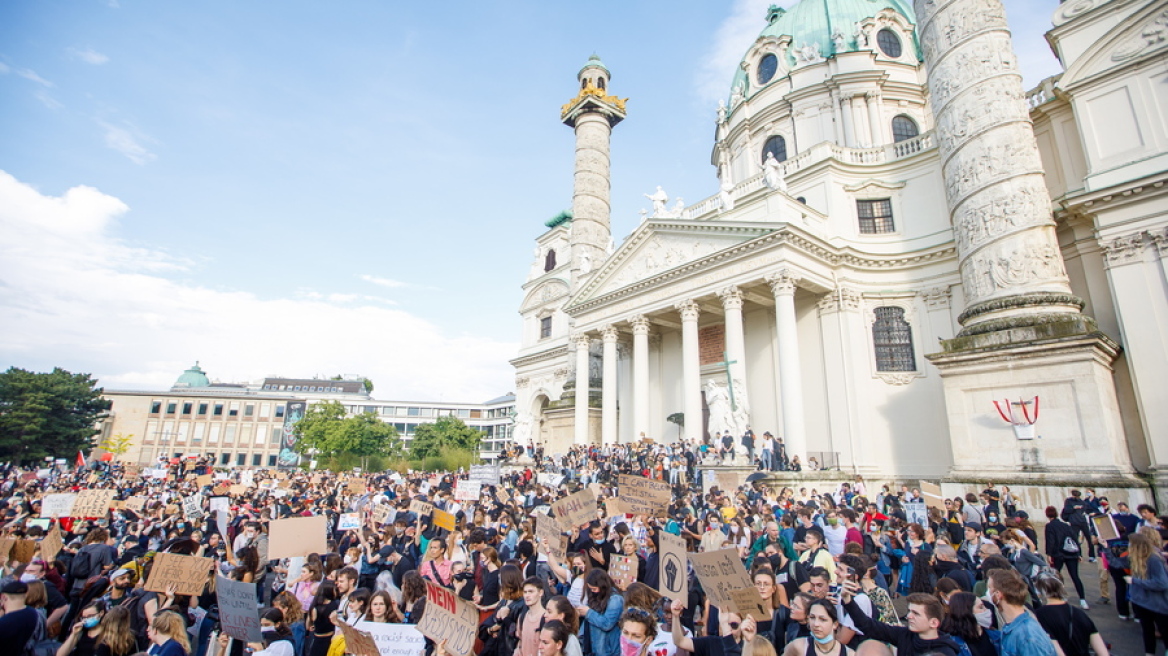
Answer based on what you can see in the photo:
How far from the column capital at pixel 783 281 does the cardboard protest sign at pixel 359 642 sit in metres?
19.1

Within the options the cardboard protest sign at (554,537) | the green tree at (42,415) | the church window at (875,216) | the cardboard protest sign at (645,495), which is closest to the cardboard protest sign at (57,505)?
the cardboard protest sign at (554,537)

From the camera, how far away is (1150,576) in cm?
539

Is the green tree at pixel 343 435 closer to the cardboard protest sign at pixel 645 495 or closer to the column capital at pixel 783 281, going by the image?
the column capital at pixel 783 281

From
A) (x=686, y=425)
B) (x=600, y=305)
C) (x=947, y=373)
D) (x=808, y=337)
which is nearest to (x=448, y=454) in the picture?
(x=600, y=305)

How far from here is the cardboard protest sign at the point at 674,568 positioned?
16.6ft

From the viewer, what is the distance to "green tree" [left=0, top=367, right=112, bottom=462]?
41.3 meters

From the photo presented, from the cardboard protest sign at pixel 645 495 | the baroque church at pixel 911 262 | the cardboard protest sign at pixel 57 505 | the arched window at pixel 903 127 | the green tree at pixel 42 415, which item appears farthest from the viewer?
the green tree at pixel 42 415

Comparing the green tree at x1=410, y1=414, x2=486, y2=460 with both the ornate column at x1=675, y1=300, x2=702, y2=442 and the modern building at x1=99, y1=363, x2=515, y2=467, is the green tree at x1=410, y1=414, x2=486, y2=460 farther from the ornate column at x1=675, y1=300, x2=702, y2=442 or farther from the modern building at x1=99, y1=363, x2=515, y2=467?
the ornate column at x1=675, y1=300, x2=702, y2=442

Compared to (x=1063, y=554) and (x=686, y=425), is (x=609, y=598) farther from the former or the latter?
(x=686, y=425)

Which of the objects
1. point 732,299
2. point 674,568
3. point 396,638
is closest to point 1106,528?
point 674,568

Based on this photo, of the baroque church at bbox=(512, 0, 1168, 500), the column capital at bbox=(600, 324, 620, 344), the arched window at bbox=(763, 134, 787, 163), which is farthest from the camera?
the arched window at bbox=(763, 134, 787, 163)

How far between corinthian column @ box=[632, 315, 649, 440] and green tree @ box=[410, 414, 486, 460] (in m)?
30.2

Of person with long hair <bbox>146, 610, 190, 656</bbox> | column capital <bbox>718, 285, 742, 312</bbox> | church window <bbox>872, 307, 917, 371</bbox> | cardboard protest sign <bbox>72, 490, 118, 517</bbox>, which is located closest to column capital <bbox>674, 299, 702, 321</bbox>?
column capital <bbox>718, 285, 742, 312</bbox>

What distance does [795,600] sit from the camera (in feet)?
14.0
